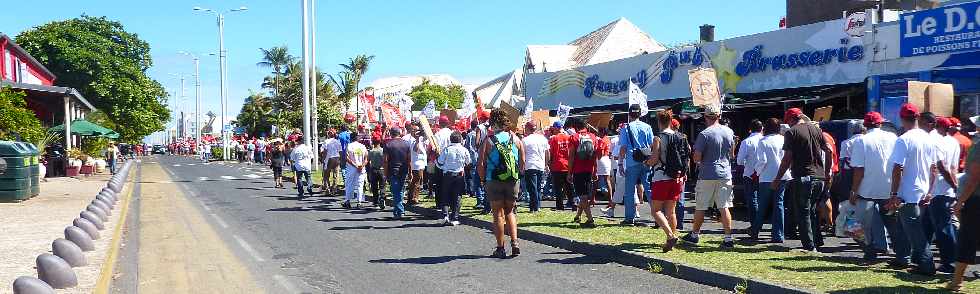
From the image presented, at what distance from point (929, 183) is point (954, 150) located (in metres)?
0.44

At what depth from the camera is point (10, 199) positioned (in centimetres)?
1919

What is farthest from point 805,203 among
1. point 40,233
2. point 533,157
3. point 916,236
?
point 40,233

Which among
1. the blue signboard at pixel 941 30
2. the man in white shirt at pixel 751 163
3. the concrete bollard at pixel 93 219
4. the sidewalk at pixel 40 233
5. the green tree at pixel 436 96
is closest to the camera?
the sidewalk at pixel 40 233

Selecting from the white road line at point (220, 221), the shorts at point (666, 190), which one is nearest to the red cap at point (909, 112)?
the shorts at point (666, 190)

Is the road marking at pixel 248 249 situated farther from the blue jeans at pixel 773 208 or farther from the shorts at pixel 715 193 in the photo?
the blue jeans at pixel 773 208

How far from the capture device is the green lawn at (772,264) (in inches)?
277

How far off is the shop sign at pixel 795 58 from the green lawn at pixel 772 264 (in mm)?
9114

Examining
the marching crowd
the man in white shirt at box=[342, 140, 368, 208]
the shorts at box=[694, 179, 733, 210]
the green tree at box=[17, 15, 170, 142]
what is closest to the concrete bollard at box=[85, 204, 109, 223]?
the man in white shirt at box=[342, 140, 368, 208]

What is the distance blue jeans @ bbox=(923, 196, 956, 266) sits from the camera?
25.0 feet

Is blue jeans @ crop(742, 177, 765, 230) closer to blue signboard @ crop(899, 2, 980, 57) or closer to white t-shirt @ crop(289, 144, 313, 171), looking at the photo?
blue signboard @ crop(899, 2, 980, 57)

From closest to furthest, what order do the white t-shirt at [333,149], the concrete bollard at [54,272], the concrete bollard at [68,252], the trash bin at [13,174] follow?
the concrete bollard at [54,272] → the concrete bollard at [68,252] → the trash bin at [13,174] → the white t-shirt at [333,149]

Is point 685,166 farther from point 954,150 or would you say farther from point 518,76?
point 518,76

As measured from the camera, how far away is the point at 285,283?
8312mm

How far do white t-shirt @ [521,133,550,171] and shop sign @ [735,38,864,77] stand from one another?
26.2 ft
